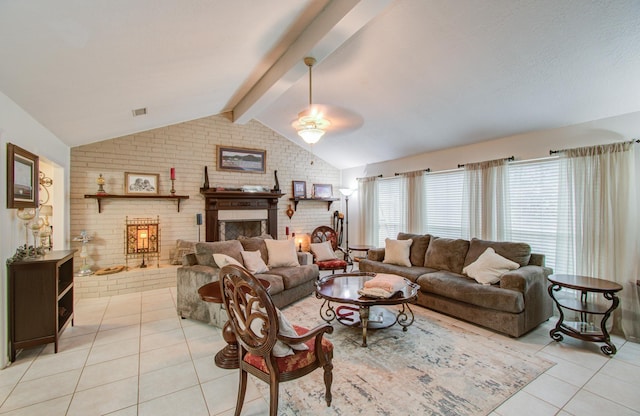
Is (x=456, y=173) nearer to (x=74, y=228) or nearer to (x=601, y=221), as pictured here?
(x=601, y=221)

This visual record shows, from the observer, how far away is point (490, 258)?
141 inches

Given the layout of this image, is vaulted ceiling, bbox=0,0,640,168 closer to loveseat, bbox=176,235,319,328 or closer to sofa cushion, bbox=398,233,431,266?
sofa cushion, bbox=398,233,431,266

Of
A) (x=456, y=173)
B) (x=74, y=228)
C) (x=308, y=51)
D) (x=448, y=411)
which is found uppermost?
(x=308, y=51)

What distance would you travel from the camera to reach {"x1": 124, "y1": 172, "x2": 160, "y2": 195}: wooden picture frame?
15.9ft

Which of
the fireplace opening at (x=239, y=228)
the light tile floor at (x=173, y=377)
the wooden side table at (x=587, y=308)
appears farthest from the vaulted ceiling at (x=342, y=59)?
the light tile floor at (x=173, y=377)

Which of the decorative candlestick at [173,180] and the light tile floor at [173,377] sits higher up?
the decorative candlestick at [173,180]

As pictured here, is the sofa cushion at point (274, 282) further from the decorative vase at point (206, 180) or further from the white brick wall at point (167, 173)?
the decorative vase at point (206, 180)

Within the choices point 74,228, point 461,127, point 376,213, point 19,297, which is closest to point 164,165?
point 74,228

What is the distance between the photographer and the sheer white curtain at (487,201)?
4074 mm

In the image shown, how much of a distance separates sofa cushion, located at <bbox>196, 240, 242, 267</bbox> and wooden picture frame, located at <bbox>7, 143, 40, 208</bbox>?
169 centimetres

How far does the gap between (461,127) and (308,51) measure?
99.5 inches

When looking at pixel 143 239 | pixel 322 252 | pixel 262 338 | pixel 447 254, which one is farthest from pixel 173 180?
pixel 447 254

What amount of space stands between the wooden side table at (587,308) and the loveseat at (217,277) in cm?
293

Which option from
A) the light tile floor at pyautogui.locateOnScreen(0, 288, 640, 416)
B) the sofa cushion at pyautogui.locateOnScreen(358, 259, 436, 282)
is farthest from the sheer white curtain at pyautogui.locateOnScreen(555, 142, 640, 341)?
the sofa cushion at pyautogui.locateOnScreen(358, 259, 436, 282)
